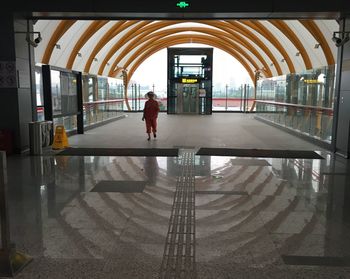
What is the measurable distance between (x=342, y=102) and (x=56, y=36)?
Answer: 1302cm

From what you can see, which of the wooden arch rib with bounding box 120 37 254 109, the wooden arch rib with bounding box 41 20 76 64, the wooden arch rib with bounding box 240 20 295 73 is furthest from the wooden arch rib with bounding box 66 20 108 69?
the wooden arch rib with bounding box 120 37 254 109

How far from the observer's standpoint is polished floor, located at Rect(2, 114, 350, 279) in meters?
3.73

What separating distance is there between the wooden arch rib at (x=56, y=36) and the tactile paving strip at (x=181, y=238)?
1289cm

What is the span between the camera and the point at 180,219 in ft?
16.5

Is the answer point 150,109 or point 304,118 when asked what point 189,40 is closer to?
point 304,118

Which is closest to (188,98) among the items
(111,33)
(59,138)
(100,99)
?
(111,33)

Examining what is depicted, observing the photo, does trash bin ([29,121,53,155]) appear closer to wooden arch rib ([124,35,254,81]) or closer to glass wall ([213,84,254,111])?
glass wall ([213,84,254,111])

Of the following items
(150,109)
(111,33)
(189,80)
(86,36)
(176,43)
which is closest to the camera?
(150,109)

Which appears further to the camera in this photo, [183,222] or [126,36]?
[126,36]

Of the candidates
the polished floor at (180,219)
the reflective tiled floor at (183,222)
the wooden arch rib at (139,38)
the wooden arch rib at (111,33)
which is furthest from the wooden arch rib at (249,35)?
the reflective tiled floor at (183,222)

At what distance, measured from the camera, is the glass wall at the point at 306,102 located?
1177 cm

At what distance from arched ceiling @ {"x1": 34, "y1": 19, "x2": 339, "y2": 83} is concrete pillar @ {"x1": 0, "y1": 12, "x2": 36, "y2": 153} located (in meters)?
5.02
